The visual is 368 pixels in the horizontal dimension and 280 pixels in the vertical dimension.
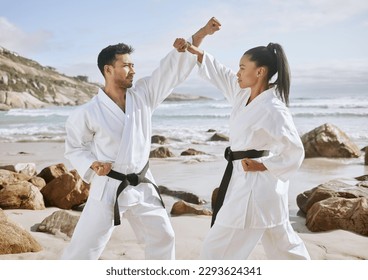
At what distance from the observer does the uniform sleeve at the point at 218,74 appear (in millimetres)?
2199

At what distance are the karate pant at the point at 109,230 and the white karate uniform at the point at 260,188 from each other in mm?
197

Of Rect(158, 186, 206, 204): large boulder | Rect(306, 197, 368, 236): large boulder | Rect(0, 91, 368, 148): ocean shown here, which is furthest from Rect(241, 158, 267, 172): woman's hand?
Rect(0, 91, 368, 148): ocean

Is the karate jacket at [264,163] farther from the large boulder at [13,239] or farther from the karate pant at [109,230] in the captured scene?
the large boulder at [13,239]

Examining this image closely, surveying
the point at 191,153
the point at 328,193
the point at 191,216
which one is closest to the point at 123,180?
the point at 191,216

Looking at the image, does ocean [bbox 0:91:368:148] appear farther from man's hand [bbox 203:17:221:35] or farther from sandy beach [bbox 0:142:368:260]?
man's hand [bbox 203:17:221:35]

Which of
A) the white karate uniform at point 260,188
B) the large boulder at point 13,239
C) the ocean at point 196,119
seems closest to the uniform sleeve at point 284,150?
the white karate uniform at point 260,188

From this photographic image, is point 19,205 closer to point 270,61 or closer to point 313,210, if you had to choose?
point 313,210

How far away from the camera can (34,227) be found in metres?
3.02

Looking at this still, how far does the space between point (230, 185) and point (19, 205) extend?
6.19 ft

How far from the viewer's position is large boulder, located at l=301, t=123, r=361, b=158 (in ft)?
18.0

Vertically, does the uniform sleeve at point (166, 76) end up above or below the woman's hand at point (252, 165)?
above

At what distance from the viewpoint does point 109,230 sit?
6.55ft
